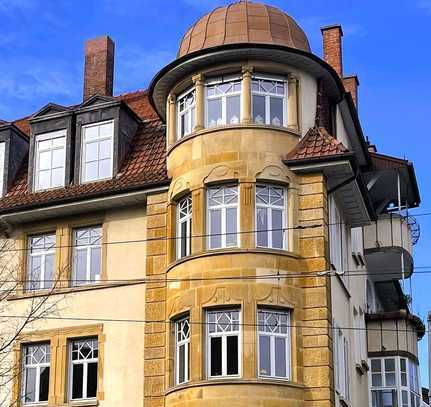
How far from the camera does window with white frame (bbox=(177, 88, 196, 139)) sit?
30141 millimetres

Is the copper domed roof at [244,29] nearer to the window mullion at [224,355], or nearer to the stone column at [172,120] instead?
the stone column at [172,120]

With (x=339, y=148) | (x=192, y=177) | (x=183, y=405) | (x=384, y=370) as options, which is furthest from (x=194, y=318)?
(x=384, y=370)

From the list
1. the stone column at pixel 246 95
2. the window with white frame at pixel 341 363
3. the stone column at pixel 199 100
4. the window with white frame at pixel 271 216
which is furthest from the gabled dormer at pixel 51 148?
the window with white frame at pixel 341 363

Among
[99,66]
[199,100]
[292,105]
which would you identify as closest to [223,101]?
[199,100]

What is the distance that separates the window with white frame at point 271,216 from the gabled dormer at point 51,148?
287 inches

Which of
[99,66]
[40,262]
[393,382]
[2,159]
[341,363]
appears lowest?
[393,382]

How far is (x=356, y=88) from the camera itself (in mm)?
39875

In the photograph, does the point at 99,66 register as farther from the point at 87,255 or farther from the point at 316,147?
the point at 316,147

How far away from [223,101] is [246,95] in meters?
0.75

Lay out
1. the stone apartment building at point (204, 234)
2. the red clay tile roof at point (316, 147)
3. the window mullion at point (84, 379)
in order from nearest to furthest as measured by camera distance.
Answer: the stone apartment building at point (204, 234), the red clay tile roof at point (316, 147), the window mullion at point (84, 379)

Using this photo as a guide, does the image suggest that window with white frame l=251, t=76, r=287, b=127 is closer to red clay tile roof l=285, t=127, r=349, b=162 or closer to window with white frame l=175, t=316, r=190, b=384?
red clay tile roof l=285, t=127, r=349, b=162

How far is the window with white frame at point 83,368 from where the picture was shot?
99.5 feet

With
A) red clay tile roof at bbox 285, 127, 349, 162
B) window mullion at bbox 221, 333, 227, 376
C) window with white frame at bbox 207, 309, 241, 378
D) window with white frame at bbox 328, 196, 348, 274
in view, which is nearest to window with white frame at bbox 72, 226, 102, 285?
window with white frame at bbox 207, 309, 241, 378

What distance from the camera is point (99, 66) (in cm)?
3762
